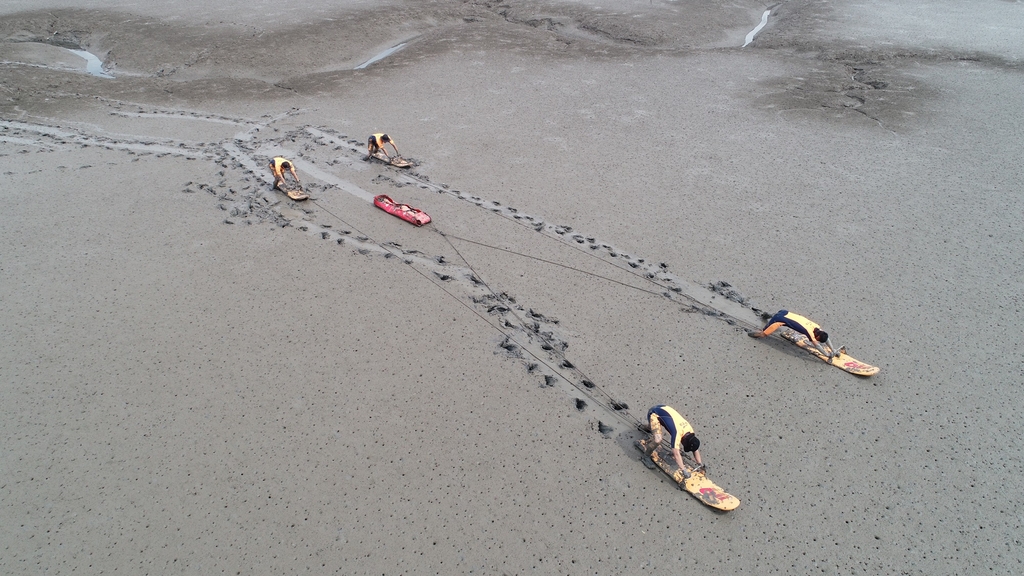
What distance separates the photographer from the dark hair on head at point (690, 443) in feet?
18.6

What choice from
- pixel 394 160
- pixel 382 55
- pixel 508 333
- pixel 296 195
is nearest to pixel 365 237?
pixel 296 195

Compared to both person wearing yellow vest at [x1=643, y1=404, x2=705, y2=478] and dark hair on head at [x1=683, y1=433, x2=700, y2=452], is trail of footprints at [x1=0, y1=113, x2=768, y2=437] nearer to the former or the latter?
person wearing yellow vest at [x1=643, y1=404, x2=705, y2=478]

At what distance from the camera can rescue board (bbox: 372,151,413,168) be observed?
1253cm

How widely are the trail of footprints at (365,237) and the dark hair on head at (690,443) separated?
109 centimetres

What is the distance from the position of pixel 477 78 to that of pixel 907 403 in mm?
15066

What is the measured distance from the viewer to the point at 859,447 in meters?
6.41

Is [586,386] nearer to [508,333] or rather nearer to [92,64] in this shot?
[508,333]

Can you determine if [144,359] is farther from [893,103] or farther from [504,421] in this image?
[893,103]

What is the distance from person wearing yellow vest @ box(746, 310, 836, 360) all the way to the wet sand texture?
0.30 m

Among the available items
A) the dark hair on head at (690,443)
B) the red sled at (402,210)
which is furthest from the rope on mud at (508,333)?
the dark hair on head at (690,443)

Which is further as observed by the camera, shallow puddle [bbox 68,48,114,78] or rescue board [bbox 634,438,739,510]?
shallow puddle [bbox 68,48,114,78]

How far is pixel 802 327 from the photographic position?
7.31 m

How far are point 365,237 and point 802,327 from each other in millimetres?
7453

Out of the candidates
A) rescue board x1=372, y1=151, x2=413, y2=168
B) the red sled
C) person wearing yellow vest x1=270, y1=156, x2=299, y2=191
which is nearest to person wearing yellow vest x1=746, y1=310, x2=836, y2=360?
the red sled
